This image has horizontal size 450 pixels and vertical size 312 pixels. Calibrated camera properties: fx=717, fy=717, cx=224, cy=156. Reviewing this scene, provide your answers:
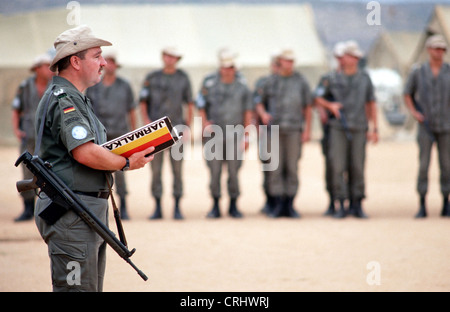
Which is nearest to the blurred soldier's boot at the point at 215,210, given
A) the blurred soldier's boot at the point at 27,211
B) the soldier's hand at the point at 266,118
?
the soldier's hand at the point at 266,118

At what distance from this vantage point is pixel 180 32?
21.4 m

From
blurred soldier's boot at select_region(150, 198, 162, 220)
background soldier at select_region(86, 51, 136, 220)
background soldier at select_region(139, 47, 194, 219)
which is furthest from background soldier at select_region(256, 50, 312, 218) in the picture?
background soldier at select_region(86, 51, 136, 220)

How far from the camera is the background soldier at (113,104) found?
363 inches

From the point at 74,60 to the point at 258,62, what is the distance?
1779 centimetres

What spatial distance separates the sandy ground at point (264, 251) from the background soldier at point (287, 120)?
15.2 inches

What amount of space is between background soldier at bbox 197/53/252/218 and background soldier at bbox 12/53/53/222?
81.3 inches

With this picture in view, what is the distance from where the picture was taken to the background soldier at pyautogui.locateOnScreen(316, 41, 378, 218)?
30.4 ft

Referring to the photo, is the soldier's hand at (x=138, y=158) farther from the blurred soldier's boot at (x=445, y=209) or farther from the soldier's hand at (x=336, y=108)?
the blurred soldier's boot at (x=445, y=209)

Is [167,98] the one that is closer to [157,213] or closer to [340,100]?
[157,213]

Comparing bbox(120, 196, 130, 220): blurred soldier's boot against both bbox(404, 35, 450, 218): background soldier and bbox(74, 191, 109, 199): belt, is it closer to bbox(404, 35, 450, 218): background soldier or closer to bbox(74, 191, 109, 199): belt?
bbox(404, 35, 450, 218): background soldier

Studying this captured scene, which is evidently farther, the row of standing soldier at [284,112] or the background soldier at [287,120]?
the background soldier at [287,120]

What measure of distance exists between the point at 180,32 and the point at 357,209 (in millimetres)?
13212

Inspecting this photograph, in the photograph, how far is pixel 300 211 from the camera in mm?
10125
